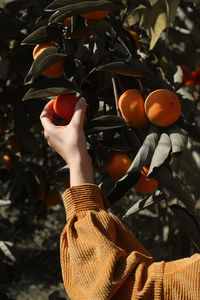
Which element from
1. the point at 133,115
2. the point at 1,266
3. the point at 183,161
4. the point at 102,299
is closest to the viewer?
the point at 102,299

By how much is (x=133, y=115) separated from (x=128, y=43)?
279mm

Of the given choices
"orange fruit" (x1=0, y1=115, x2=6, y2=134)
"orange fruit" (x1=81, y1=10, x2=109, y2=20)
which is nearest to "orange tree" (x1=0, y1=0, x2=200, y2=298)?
"orange fruit" (x1=81, y1=10, x2=109, y2=20)

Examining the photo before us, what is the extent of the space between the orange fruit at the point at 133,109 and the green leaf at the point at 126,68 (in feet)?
0.17

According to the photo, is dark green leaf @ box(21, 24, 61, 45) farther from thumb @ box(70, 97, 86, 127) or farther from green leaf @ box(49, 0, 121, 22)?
thumb @ box(70, 97, 86, 127)

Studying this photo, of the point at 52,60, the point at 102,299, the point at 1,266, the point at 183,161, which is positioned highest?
the point at 52,60

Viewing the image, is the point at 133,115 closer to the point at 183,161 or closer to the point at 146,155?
the point at 146,155

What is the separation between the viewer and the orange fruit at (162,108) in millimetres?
998

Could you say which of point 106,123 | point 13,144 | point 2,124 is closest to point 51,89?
point 106,123

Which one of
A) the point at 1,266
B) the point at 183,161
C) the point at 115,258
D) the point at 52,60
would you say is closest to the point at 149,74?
the point at 52,60

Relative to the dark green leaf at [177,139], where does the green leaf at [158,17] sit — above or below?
above

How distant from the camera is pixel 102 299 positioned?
0.80m

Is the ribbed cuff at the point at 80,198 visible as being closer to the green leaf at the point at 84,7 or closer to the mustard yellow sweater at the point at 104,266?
the mustard yellow sweater at the point at 104,266

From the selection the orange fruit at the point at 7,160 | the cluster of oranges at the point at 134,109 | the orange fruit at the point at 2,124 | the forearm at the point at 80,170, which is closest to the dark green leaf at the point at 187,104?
the cluster of oranges at the point at 134,109

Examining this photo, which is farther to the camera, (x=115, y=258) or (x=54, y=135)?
(x=54, y=135)
